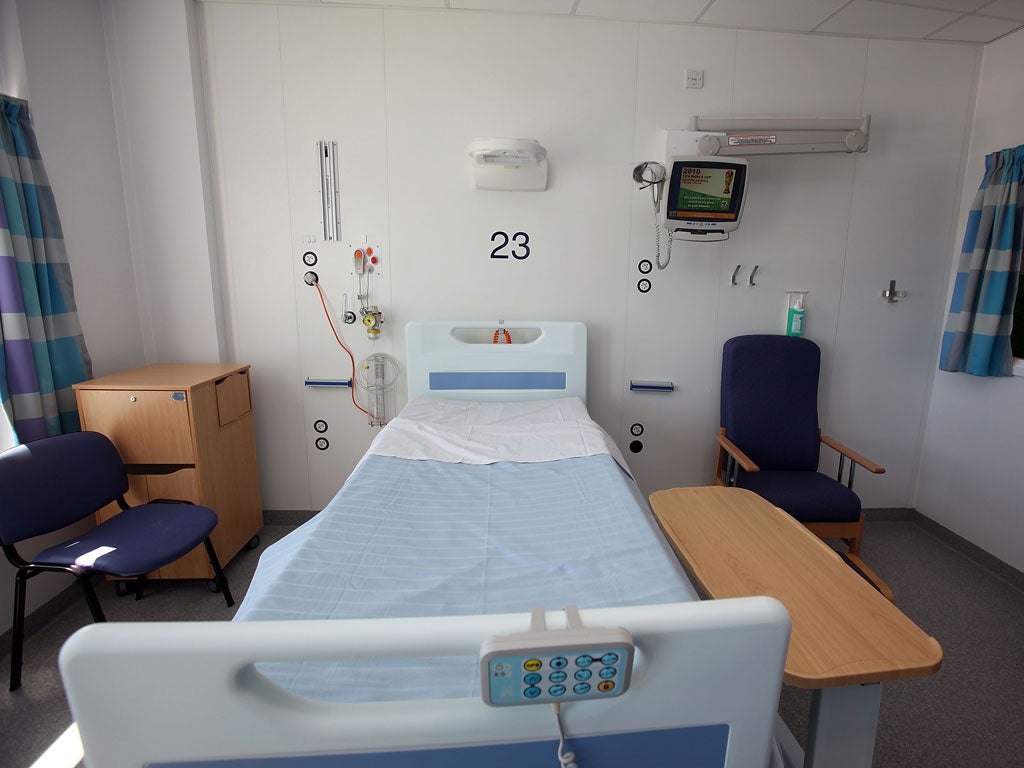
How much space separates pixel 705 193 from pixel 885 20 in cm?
123

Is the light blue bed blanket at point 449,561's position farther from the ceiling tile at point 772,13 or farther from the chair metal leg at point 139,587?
the ceiling tile at point 772,13

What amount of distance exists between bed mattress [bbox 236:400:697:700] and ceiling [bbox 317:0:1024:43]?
7.05 feet

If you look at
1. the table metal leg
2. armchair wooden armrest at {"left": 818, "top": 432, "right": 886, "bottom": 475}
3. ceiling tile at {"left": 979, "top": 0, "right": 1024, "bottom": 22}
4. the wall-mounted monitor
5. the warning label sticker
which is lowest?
the table metal leg

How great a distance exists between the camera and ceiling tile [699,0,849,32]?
2.27 meters

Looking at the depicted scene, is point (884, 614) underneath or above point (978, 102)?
underneath

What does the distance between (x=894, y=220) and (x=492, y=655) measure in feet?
10.6

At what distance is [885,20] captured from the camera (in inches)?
93.7

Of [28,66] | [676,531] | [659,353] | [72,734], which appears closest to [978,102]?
[659,353]

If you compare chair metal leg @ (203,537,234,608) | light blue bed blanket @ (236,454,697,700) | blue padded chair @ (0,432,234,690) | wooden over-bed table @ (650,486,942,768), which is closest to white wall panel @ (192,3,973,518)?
chair metal leg @ (203,537,234,608)

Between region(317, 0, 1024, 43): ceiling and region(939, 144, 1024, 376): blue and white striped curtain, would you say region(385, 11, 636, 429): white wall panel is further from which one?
region(939, 144, 1024, 376): blue and white striped curtain

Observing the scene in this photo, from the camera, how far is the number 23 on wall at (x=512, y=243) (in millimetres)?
2637

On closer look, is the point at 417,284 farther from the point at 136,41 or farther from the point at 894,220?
the point at 894,220

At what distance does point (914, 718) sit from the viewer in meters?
1.66

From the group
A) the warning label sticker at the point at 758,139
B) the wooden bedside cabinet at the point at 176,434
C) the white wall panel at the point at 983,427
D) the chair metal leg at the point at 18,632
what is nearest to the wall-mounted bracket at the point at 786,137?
the warning label sticker at the point at 758,139
